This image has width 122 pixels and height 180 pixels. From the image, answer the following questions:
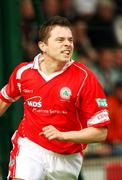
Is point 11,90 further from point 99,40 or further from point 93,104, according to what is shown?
point 99,40

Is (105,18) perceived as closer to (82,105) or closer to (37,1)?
(37,1)

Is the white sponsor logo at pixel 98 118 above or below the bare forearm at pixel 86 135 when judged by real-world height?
above

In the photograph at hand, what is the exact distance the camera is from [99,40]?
1038cm

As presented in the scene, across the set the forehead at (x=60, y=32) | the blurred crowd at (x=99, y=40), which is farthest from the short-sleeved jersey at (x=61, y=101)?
the blurred crowd at (x=99, y=40)

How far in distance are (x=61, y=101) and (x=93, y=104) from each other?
30cm

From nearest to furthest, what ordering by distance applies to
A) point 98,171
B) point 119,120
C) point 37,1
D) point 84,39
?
point 37,1
point 98,171
point 119,120
point 84,39

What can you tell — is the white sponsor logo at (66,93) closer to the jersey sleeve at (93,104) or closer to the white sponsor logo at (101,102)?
the jersey sleeve at (93,104)

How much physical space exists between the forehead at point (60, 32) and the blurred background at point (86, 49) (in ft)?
4.21

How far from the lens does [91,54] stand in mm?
10344

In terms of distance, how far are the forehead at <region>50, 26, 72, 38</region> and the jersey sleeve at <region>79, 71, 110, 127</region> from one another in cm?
41

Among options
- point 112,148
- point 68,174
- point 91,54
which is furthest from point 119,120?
point 68,174

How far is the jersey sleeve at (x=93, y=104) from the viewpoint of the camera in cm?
567

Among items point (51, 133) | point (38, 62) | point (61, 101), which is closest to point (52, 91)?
point (61, 101)

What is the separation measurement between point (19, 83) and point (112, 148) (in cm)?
289
